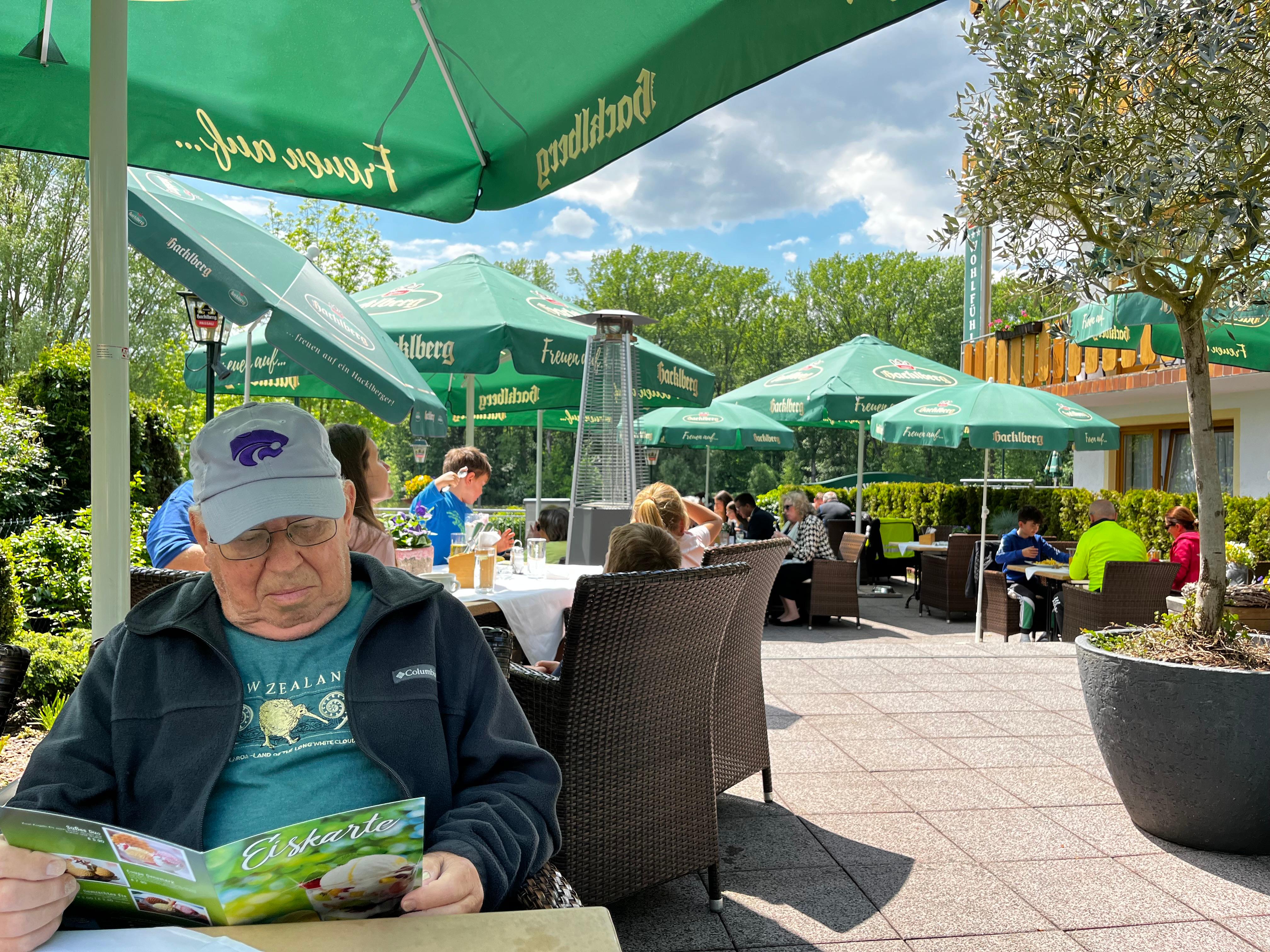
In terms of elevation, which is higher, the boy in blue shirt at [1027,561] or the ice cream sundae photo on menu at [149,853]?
the ice cream sundae photo on menu at [149,853]

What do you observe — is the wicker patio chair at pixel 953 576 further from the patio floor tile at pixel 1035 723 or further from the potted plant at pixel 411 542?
the potted plant at pixel 411 542

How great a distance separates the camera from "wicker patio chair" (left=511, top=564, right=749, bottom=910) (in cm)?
259

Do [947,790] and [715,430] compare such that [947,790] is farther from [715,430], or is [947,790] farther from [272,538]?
[715,430]

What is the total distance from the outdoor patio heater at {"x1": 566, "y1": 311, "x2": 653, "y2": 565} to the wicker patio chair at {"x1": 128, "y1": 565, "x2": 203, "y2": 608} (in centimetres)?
410

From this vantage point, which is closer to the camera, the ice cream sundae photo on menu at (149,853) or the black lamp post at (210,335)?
the ice cream sundae photo on menu at (149,853)

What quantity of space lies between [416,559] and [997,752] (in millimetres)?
3100

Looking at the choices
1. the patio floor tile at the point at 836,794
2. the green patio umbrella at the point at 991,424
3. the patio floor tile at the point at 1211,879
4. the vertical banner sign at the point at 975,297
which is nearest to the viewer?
the patio floor tile at the point at 1211,879

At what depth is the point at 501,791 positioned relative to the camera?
156 centimetres

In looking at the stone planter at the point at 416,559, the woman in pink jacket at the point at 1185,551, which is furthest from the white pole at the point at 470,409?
the woman in pink jacket at the point at 1185,551

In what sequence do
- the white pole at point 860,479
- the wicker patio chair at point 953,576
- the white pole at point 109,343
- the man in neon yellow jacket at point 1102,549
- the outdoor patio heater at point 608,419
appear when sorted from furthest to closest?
the white pole at point 860,479
the wicker patio chair at point 953,576
the man in neon yellow jacket at point 1102,549
the outdoor patio heater at point 608,419
the white pole at point 109,343

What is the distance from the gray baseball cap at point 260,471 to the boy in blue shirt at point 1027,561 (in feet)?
26.8

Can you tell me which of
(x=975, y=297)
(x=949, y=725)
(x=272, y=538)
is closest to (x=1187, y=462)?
(x=975, y=297)

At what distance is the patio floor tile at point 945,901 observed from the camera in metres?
2.90

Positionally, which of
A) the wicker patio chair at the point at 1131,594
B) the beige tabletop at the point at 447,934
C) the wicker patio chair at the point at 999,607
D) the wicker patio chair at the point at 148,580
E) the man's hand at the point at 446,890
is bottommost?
the wicker patio chair at the point at 999,607
